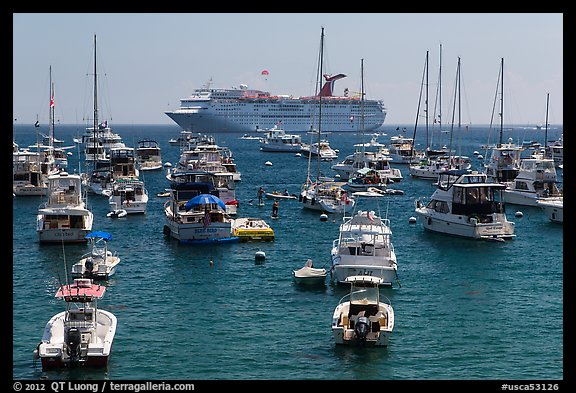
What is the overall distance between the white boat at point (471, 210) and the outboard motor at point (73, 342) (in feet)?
107

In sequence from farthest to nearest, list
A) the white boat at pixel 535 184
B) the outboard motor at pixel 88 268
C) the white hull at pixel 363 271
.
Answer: the white boat at pixel 535 184 → the outboard motor at pixel 88 268 → the white hull at pixel 363 271

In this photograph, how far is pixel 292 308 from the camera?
117 ft

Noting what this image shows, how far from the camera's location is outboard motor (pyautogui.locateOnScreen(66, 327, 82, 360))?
86.4 feet

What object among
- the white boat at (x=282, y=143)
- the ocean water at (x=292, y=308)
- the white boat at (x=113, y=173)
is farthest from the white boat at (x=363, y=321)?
the white boat at (x=282, y=143)

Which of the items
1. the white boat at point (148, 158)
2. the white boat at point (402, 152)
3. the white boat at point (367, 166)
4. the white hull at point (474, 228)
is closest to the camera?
the white hull at point (474, 228)

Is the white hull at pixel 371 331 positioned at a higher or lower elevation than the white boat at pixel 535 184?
lower

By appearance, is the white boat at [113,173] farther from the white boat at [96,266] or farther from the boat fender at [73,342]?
the boat fender at [73,342]

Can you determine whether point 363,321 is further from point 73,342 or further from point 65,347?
point 65,347

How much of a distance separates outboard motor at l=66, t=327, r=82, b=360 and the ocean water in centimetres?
64

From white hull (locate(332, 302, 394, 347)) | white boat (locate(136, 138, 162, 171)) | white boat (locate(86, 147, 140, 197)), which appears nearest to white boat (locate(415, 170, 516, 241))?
white hull (locate(332, 302, 394, 347))

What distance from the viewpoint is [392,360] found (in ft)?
92.6

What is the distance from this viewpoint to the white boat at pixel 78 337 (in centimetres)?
2630
